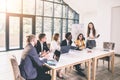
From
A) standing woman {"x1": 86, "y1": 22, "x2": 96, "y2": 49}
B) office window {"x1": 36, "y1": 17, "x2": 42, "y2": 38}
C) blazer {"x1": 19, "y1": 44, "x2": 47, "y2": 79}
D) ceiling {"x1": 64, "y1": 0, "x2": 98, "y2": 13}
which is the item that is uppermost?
ceiling {"x1": 64, "y1": 0, "x2": 98, "y2": 13}

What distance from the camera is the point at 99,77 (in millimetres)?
3791

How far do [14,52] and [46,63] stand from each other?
393 centimetres

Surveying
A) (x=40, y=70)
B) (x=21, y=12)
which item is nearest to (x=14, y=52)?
(x=21, y=12)

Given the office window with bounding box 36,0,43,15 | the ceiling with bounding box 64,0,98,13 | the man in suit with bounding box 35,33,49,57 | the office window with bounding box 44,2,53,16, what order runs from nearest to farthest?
the man in suit with bounding box 35,33,49,57 → the office window with bounding box 36,0,43,15 → the ceiling with bounding box 64,0,98,13 → the office window with bounding box 44,2,53,16

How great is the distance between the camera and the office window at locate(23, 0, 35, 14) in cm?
657

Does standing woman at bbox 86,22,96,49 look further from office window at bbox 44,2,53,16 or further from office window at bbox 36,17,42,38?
office window at bbox 44,2,53,16

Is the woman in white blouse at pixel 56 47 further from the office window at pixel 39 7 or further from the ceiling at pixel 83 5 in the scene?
the ceiling at pixel 83 5

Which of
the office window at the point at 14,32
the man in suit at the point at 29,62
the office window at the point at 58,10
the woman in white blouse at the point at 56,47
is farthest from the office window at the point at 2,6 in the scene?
the man in suit at the point at 29,62

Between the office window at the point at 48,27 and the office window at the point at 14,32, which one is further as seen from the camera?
the office window at the point at 48,27

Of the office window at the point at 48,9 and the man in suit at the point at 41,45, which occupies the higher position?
the office window at the point at 48,9

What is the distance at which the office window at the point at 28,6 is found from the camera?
6.57 m

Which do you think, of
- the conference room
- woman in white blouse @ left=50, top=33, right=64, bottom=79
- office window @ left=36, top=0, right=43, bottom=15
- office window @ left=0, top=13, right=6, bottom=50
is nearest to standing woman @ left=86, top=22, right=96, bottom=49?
the conference room

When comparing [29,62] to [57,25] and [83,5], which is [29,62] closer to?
[57,25]

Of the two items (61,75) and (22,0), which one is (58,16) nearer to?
(22,0)
